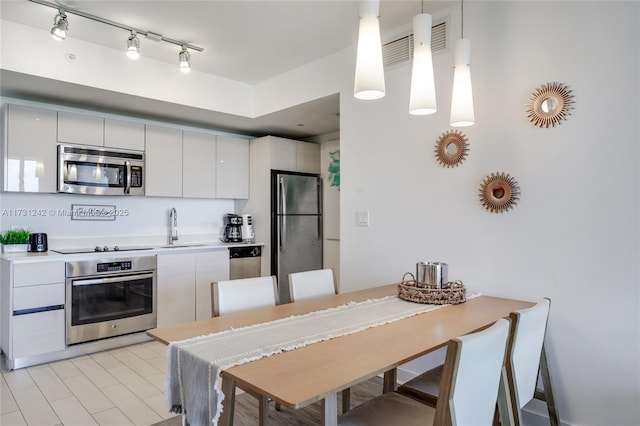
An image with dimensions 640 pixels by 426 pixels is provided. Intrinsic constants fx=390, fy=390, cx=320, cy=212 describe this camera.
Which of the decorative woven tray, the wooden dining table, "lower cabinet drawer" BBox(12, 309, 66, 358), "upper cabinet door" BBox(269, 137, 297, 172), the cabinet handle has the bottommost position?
"lower cabinet drawer" BBox(12, 309, 66, 358)

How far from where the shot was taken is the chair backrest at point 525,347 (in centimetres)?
146

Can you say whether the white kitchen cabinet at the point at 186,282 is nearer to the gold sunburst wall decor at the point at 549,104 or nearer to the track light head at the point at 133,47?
the track light head at the point at 133,47

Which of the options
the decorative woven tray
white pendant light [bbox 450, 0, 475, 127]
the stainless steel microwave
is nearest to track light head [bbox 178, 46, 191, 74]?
the stainless steel microwave

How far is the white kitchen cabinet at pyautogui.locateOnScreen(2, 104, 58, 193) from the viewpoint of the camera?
3.18 m

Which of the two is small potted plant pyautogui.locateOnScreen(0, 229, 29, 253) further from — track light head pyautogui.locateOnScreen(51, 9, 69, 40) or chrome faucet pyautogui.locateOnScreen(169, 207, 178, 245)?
track light head pyautogui.locateOnScreen(51, 9, 69, 40)

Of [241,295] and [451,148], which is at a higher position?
[451,148]

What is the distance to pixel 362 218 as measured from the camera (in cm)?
311

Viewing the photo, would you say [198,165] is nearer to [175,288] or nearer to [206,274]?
[206,274]

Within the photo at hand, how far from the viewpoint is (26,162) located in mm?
3264

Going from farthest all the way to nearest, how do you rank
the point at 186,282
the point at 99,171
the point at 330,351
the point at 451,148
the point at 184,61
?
the point at 186,282 < the point at 99,171 < the point at 184,61 < the point at 451,148 < the point at 330,351

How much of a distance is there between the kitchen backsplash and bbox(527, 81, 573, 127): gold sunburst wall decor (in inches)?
142

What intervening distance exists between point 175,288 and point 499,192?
3043 millimetres

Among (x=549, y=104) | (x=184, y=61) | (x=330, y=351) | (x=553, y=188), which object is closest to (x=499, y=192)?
(x=553, y=188)

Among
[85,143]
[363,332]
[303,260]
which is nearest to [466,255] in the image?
[363,332]
